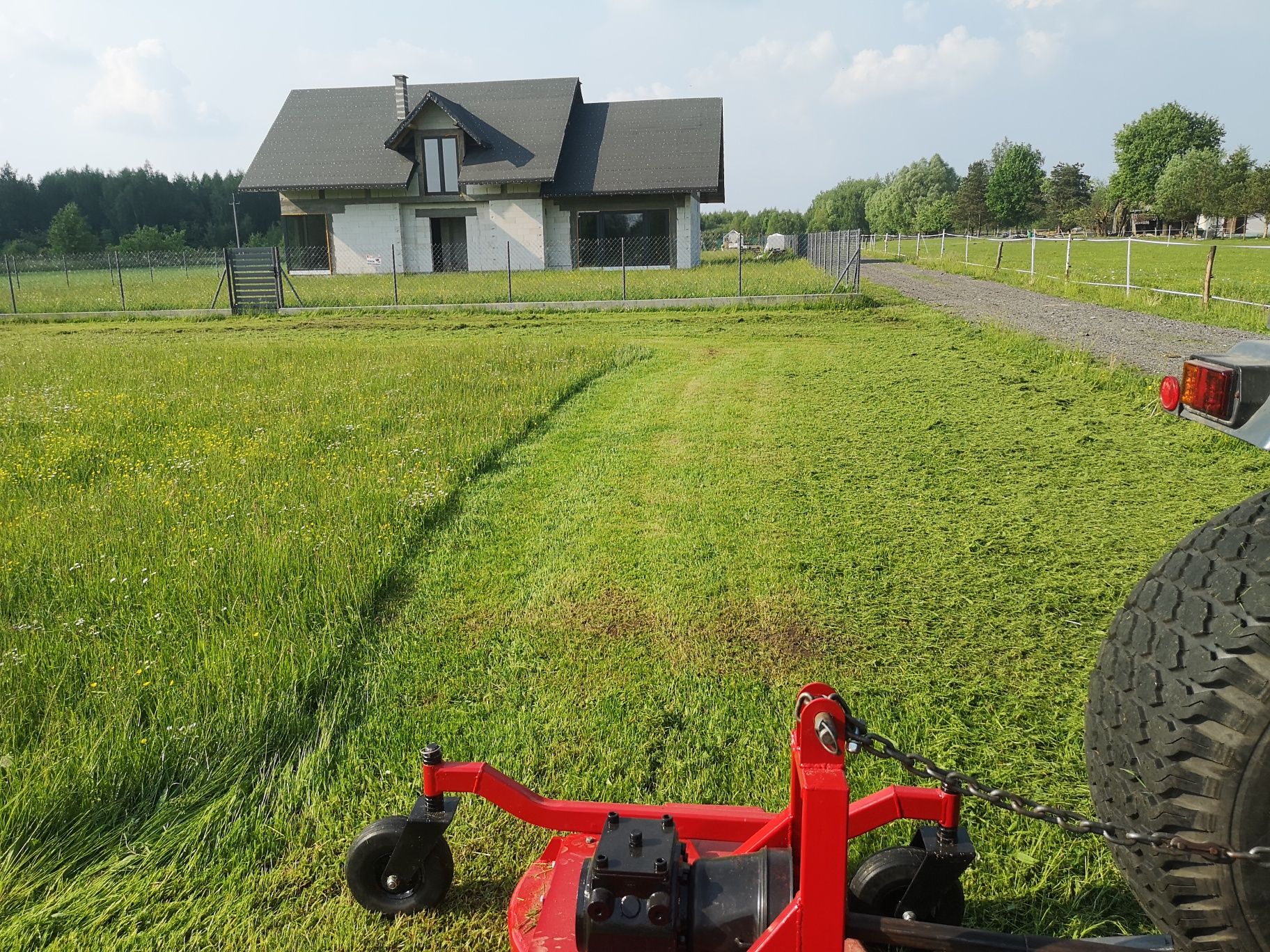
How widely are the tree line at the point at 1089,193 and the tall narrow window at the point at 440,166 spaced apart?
167ft

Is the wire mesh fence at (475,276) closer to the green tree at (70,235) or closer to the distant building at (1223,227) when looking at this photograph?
the green tree at (70,235)

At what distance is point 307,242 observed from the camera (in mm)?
35250

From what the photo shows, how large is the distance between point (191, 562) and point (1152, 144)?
335ft

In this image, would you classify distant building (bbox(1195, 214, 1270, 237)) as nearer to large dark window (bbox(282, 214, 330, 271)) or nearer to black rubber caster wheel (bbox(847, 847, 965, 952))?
large dark window (bbox(282, 214, 330, 271))

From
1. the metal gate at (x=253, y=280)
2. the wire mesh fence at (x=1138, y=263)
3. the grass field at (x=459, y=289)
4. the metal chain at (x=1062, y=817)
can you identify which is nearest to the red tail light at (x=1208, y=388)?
the metal chain at (x=1062, y=817)

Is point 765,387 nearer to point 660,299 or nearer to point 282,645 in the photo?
point 282,645

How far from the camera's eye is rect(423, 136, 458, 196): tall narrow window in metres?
33.7

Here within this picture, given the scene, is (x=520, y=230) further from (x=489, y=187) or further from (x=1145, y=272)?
(x=1145, y=272)

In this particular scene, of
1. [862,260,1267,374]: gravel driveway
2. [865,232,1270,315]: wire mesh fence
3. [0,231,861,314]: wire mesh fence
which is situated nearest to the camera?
[862,260,1267,374]: gravel driveway

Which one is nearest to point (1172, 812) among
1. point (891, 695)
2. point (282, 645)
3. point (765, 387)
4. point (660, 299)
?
point (891, 695)

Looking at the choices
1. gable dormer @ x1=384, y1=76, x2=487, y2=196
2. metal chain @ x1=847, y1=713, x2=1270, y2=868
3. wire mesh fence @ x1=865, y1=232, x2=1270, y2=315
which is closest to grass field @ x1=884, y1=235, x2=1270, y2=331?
wire mesh fence @ x1=865, y1=232, x2=1270, y2=315

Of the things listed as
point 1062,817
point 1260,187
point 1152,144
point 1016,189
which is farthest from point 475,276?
point 1152,144

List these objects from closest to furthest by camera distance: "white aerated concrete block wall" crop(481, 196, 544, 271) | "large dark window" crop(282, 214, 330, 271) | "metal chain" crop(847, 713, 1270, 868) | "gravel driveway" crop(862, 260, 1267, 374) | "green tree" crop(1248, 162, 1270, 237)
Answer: "metal chain" crop(847, 713, 1270, 868), "gravel driveway" crop(862, 260, 1267, 374), "white aerated concrete block wall" crop(481, 196, 544, 271), "large dark window" crop(282, 214, 330, 271), "green tree" crop(1248, 162, 1270, 237)

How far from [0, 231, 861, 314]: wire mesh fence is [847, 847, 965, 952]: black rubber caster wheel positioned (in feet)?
56.4
